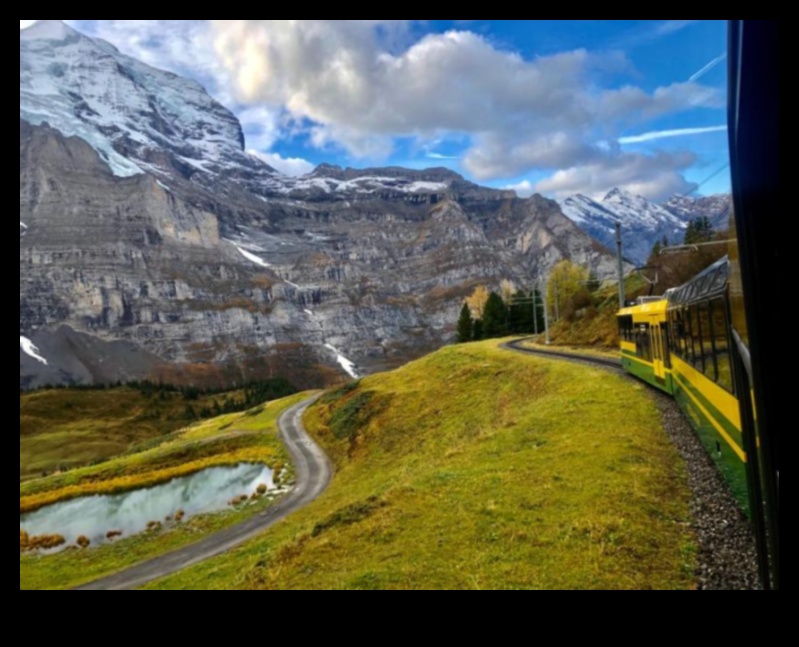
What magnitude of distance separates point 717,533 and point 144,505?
126 feet

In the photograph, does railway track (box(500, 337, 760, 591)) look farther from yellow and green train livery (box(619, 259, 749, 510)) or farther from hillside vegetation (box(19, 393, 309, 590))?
hillside vegetation (box(19, 393, 309, 590))

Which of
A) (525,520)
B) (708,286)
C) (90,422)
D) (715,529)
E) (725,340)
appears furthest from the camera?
(90,422)

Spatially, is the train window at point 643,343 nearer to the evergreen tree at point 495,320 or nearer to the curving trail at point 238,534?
the curving trail at point 238,534

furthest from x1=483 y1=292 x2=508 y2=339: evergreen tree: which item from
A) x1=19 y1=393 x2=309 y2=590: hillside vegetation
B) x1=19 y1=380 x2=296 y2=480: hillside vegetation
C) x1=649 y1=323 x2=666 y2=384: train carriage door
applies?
x1=649 y1=323 x2=666 y2=384: train carriage door

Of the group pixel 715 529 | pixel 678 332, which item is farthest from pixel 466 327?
pixel 715 529

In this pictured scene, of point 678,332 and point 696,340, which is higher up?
point 678,332

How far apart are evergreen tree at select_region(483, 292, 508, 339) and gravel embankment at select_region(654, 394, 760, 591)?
248 ft

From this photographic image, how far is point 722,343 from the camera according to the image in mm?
9430

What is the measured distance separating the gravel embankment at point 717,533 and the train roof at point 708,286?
14.1 ft

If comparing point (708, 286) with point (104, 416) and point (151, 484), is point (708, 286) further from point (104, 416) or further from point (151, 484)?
point (104, 416)

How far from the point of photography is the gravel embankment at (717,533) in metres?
Result: 7.64

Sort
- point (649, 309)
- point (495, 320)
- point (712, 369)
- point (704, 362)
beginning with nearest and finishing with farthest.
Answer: point (712, 369), point (704, 362), point (649, 309), point (495, 320)

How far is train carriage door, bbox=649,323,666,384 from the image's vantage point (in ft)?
66.0
